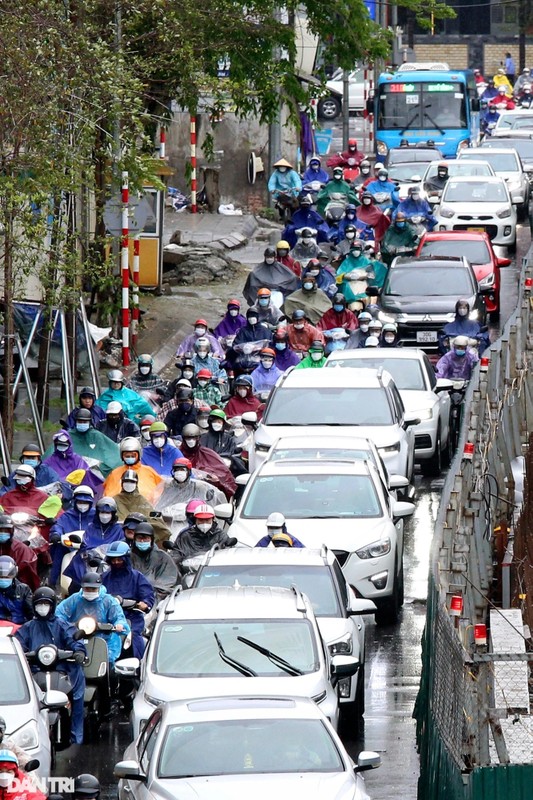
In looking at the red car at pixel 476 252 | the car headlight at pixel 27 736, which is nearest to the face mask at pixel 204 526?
the car headlight at pixel 27 736

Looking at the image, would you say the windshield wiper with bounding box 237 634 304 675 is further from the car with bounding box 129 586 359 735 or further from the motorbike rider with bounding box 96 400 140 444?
the motorbike rider with bounding box 96 400 140 444

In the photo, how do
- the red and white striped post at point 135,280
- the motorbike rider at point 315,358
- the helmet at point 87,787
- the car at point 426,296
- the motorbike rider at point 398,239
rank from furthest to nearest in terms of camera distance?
1. the motorbike rider at point 398,239
2. the red and white striped post at point 135,280
3. the car at point 426,296
4. the motorbike rider at point 315,358
5. the helmet at point 87,787

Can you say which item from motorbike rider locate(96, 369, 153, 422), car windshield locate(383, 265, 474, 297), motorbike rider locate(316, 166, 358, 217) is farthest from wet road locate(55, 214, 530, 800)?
motorbike rider locate(316, 166, 358, 217)

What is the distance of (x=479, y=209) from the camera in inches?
1410

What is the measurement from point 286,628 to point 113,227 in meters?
14.9

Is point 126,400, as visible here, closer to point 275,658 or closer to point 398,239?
point 275,658

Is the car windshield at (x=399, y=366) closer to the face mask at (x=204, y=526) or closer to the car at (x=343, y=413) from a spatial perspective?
the car at (x=343, y=413)

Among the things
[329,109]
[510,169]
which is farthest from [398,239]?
[329,109]

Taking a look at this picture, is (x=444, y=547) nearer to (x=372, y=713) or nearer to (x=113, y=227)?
(x=372, y=713)

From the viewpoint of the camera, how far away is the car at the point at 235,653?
11586 millimetres

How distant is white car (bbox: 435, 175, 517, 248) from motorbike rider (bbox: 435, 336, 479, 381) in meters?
11.8

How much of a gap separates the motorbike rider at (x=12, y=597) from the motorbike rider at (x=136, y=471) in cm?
350

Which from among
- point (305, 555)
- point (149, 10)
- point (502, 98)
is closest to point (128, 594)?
point (305, 555)

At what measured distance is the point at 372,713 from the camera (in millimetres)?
14266
